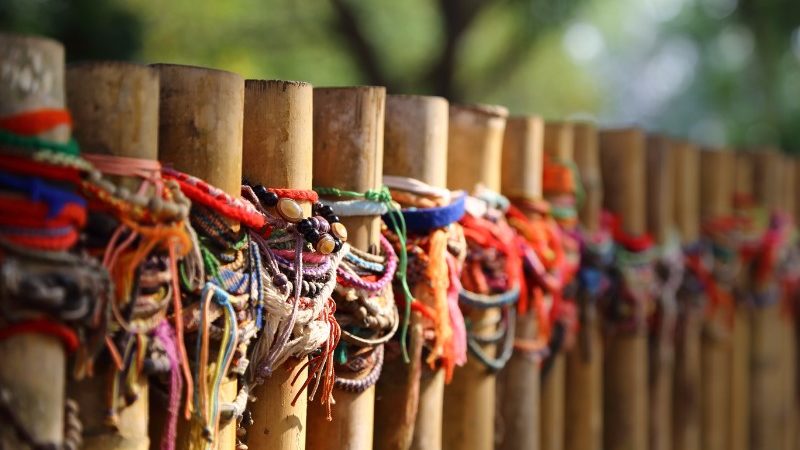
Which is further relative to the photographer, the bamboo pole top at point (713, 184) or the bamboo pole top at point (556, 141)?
the bamboo pole top at point (713, 184)

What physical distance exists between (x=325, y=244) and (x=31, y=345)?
0.55 metres

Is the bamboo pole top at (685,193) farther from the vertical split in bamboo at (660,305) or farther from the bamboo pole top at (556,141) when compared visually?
the bamboo pole top at (556,141)

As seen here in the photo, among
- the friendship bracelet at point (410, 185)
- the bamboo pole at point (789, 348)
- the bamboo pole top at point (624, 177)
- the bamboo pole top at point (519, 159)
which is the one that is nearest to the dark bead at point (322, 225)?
the friendship bracelet at point (410, 185)

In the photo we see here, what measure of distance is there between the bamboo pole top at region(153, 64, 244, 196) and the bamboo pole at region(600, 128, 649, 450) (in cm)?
183

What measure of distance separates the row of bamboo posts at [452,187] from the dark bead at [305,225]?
89 millimetres

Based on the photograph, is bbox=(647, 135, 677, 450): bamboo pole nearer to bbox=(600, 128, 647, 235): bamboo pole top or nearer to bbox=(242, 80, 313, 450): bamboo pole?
bbox=(600, 128, 647, 235): bamboo pole top

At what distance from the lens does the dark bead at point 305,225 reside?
172cm

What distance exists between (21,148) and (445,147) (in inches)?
42.0

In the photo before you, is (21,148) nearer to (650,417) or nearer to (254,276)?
(254,276)

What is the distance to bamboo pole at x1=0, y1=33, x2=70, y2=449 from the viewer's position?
4.29 feet

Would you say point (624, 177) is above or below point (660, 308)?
above

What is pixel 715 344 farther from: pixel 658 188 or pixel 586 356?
pixel 586 356

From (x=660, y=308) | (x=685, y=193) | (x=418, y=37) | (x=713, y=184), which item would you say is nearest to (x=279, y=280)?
(x=660, y=308)

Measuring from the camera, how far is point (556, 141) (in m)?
2.86
